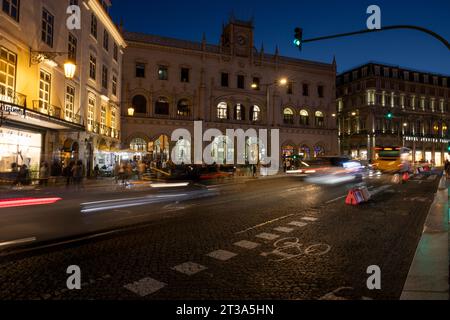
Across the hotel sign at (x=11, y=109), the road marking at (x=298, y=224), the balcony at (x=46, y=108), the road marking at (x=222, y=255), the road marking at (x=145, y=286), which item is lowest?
the road marking at (x=145, y=286)

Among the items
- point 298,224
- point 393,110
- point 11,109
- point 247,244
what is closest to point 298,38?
point 298,224

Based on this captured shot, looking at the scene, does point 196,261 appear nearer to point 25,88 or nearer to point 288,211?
point 288,211

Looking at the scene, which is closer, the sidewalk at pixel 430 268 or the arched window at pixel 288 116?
the sidewalk at pixel 430 268

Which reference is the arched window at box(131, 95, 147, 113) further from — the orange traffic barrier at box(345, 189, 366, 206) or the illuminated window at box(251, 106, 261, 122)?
the orange traffic barrier at box(345, 189, 366, 206)

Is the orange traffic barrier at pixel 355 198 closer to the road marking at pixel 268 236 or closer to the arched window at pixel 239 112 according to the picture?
the road marking at pixel 268 236

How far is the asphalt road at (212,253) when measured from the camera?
436 cm

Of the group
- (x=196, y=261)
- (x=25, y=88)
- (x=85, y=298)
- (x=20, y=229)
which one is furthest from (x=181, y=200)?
(x=25, y=88)

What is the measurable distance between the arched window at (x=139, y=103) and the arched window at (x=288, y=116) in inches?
810

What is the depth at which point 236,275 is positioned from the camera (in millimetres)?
4910

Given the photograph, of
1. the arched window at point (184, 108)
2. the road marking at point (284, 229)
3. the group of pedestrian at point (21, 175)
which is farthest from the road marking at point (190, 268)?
the arched window at point (184, 108)

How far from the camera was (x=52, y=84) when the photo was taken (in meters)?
19.4

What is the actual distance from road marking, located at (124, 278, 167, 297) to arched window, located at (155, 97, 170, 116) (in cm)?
3571

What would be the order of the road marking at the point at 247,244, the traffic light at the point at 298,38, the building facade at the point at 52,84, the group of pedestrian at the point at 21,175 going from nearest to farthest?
the road marking at the point at 247,244 < the traffic light at the point at 298,38 < the building facade at the point at 52,84 < the group of pedestrian at the point at 21,175

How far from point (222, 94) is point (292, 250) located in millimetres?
36948
